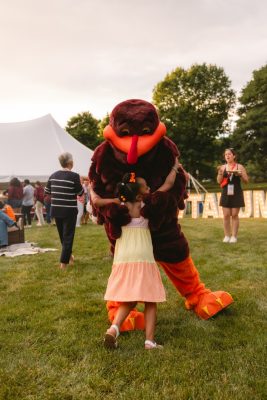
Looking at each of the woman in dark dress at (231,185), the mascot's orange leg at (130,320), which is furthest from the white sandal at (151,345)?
the woman in dark dress at (231,185)

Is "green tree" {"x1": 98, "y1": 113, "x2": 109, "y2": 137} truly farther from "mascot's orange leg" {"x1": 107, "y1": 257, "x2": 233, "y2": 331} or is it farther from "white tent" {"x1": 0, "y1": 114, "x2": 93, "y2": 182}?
"mascot's orange leg" {"x1": 107, "y1": 257, "x2": 233, "y2": 331}

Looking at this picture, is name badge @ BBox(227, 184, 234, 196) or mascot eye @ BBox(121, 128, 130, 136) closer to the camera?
mascot eye @ BBox(121, 128, 130, 136)

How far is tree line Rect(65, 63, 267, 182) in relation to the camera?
3916cm

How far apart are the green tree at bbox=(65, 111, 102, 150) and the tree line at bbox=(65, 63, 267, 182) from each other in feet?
36.5

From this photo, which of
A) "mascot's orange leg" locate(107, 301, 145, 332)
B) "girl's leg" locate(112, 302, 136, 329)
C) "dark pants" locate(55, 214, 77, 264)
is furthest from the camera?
"dark pants" locate(55, 214, 77, 264)

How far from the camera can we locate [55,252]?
8648mm

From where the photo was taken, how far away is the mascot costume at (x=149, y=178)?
10.8 ft

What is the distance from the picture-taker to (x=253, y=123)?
37875 mm

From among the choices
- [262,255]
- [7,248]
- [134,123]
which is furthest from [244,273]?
[7,248]

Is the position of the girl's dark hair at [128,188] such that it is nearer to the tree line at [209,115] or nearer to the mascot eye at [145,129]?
the mascot eye at [145,129]

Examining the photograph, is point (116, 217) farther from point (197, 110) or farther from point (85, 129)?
point (85, 129)

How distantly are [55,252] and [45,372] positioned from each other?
597 centimetres

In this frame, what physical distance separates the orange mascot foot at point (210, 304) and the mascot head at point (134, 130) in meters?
1.55

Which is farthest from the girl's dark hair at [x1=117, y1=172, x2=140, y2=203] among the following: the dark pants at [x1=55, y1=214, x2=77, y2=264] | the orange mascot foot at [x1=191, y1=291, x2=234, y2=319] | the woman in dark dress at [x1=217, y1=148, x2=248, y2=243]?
the woman in dark dress at [x1=217, y1=148, x2=248, y2=243]
